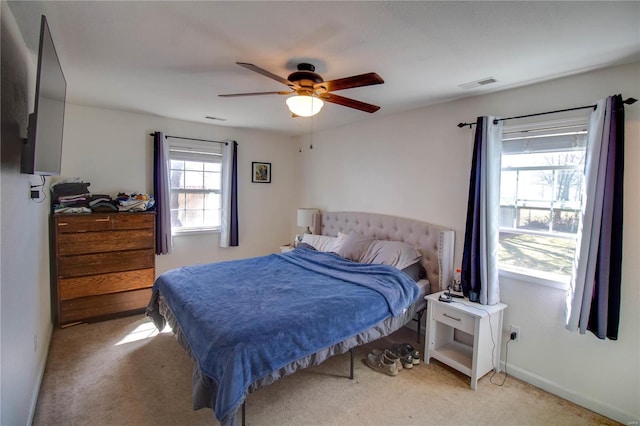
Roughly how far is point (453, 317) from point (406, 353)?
0.56 metres

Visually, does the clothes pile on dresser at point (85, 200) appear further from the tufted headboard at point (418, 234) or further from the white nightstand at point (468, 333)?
the white nightstand at point (468, 333)

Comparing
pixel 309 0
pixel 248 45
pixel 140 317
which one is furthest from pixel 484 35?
pixel 140 317

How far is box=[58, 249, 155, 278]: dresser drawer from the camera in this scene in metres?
3.29

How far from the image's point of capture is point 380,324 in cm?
254

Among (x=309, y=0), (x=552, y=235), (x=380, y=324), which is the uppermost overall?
(x=309, y=0)

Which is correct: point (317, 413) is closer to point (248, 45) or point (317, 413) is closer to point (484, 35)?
point (248, 45)

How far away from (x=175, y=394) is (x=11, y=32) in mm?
2411

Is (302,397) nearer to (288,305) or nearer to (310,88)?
(288,305)

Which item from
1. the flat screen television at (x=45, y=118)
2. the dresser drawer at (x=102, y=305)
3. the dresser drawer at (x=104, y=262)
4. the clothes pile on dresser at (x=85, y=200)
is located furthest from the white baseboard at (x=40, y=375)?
the flat screen television at (x=45, y=118)

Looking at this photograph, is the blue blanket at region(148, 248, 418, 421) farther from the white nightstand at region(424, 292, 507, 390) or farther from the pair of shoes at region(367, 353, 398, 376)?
the pair of shoes at region(367, 353, 398, 376)

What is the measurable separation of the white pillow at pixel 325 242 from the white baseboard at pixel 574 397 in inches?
80.5

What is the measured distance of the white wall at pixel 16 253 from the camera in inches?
58.7

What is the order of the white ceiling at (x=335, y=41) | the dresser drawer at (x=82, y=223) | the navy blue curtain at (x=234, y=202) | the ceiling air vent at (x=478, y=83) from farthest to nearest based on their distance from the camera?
the navy blue curtain at (x=234, y=202), the dresser drawer at (x=82, y=223), the ceiling air vent at (x=478, y=83), the white ceiling at (x=335, y=41)

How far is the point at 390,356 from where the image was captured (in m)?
2.74
